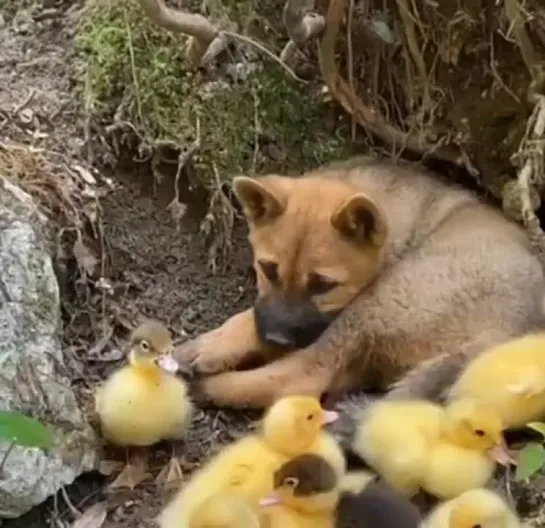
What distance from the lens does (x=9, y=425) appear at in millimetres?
2488

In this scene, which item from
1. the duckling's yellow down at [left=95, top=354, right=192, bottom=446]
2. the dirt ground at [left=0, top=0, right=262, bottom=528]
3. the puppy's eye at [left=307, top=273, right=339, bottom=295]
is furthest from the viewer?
the dirt ground at [left=0, top=0, right=262, bottom=528]

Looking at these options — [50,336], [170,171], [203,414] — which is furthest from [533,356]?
[170,171]

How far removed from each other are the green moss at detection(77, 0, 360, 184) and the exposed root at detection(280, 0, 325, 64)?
0.81 feet

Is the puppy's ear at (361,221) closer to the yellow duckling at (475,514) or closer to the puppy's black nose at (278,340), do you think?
the puppy's black nose at (278,340)

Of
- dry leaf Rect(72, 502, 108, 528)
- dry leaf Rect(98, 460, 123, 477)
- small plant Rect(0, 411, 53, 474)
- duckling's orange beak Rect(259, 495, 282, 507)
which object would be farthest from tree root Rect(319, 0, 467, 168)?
small plant Rect(0, 411, 53, 474)

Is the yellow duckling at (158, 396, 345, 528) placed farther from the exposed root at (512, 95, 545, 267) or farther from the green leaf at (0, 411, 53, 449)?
the exposed root at (512, 95, 545, 267)

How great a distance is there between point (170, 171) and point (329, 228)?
70cm

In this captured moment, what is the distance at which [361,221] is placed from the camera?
3668 millimetres

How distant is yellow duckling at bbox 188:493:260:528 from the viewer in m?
2.68

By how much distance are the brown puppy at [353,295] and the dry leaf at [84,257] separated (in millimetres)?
349

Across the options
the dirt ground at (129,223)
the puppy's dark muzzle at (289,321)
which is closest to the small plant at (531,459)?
the puppy's dark muzzle at (289,321)

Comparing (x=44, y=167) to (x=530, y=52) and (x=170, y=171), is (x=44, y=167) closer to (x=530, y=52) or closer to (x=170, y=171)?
(x=170, y=171)

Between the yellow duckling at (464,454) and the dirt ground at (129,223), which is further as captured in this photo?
the dirt ground at (129,223)

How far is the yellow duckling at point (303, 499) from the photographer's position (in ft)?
9.12
